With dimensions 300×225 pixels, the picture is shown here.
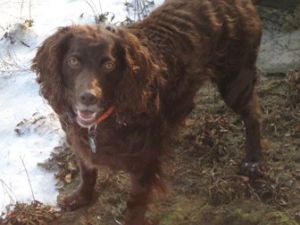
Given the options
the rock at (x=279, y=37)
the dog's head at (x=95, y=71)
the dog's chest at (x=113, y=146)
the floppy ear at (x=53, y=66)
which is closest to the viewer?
the dog's head at (x=95, y=71)

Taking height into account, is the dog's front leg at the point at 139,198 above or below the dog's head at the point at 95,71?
below

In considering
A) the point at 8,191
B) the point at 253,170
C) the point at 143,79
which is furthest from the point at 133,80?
the point at 8,191

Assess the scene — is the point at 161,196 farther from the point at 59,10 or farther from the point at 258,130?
the point at 59,10

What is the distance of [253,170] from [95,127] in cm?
135

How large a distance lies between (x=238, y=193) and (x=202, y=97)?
121 cm

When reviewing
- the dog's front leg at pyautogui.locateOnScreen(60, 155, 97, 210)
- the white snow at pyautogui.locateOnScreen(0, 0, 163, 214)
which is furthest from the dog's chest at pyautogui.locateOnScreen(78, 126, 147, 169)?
the white snow at pyautogui.locateOnScreen(0, 0, 163, 214)

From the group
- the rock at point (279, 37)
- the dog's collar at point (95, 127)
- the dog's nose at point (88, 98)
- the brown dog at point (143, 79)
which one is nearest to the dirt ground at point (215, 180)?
the brown dog at point (143, 79)

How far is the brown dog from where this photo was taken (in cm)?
327

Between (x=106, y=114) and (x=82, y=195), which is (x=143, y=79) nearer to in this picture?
(x=106, y=114)

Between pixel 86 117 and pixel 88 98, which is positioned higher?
pixel 88 98

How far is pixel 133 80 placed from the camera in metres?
3.37

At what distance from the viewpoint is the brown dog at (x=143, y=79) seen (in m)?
3.27

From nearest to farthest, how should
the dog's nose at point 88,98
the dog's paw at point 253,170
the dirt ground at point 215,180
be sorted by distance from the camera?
the dog's nose at point 88,98, the dirt ground at point 215,180, the dog's paw at point 253,170

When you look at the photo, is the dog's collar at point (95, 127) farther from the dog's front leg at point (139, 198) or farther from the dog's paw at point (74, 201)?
the dog's paw at point (74, 201)
